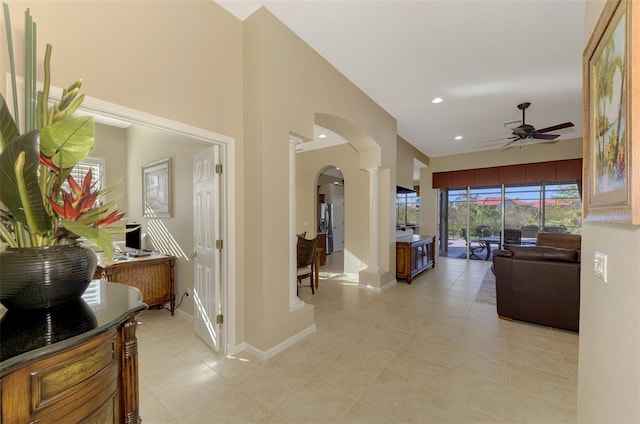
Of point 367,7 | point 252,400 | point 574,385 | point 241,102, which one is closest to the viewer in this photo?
point 252,400

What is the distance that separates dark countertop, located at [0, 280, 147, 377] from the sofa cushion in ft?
12.9

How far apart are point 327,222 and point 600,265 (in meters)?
7.76

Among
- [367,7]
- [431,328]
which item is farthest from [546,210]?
[367,7]

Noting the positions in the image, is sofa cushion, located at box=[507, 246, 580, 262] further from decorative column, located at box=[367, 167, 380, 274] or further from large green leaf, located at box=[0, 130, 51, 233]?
large green leaf, located at box=[0, 130, 51, 233]

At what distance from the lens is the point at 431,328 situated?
3162 mm

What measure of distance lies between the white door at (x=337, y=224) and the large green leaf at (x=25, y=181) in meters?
8.34

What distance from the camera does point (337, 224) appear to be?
9508 millimetres

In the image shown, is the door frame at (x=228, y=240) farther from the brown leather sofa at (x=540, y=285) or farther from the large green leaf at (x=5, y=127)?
the brown leather sofa at (x=540, y=285)

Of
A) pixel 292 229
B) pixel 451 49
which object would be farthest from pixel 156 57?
pixel 451 49

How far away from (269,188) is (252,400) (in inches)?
67.6

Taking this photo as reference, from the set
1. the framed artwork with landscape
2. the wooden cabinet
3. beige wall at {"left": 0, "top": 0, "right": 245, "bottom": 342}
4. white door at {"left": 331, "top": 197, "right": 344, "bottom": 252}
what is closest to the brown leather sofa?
the wooden cabinet

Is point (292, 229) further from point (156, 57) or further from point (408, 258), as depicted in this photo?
Answer: point (408, 258)

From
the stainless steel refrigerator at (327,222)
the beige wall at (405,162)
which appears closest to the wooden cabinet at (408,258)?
the beige wall at (405,162)

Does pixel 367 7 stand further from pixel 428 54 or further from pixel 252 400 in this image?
pixel 252 400
